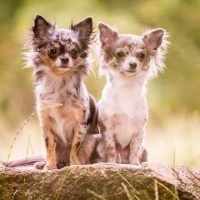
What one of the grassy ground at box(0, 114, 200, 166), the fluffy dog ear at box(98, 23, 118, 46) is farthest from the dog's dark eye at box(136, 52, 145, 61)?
the grassy ground at box(0, 114, 200, 166)

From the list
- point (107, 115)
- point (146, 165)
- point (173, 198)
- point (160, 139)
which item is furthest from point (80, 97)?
point (160, 139)

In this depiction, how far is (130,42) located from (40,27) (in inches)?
32.2

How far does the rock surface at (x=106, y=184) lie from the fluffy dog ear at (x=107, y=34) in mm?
1783

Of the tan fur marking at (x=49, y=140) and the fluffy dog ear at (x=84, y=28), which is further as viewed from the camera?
the fluffy dog ear at (x=84, y=28)

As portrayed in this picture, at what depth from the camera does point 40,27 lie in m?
9.12

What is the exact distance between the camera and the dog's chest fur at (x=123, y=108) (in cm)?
917

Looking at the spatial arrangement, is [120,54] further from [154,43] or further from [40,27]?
[40,27]

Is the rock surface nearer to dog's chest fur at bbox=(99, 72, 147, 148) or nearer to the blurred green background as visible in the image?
dog's chest fur at bbox=(99, 72, 147, 148)

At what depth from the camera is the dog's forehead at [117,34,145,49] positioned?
9.16 meters

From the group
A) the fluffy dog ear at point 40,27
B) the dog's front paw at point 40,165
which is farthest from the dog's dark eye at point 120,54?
the dog's front paw at point 40,165

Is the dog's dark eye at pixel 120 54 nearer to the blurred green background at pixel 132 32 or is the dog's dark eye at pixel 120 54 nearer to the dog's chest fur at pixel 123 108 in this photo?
the dog's chest fur at pixel 123 108

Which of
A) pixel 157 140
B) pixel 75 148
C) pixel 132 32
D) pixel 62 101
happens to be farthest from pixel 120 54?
pixel 132 32

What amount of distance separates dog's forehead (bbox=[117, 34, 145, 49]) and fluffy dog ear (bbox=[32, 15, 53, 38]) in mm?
650

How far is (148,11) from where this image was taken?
2119cm
